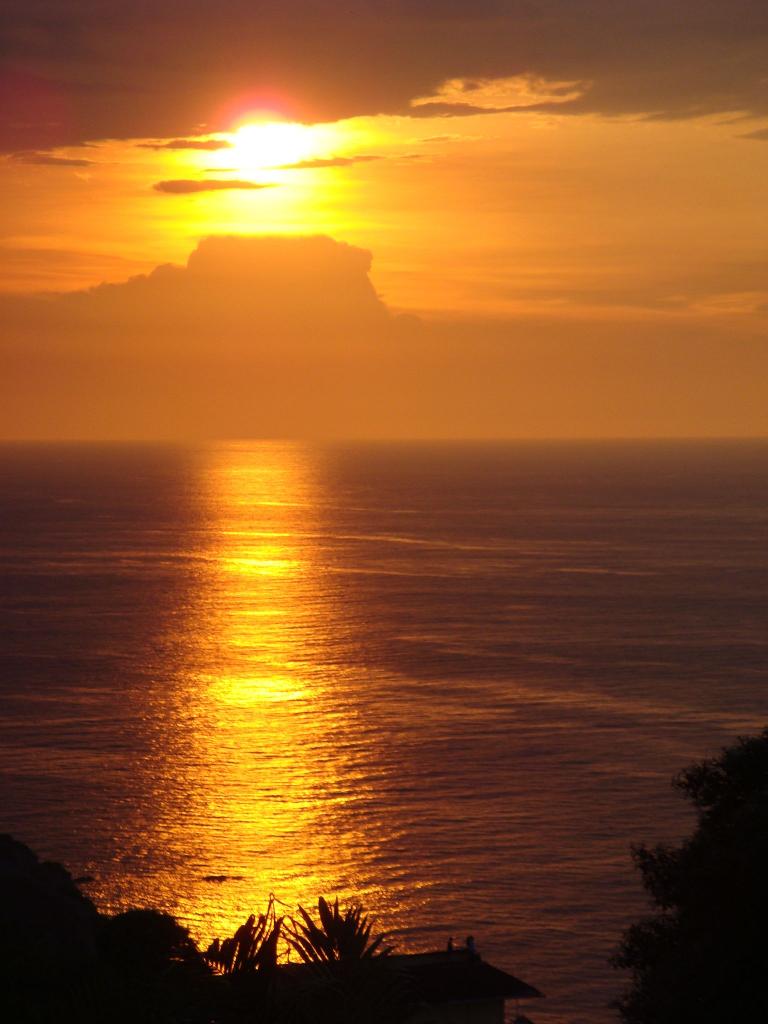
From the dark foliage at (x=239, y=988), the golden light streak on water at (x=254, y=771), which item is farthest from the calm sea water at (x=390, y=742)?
the dark foliage at (x=239, y=988)

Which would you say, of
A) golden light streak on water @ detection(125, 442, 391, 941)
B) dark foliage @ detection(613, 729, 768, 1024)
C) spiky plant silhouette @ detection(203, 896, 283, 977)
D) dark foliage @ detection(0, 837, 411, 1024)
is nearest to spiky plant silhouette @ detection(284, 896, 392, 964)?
dark foliage @ detection(0, 837, 411, 1024)

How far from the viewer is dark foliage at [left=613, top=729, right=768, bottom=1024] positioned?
18.5 metres

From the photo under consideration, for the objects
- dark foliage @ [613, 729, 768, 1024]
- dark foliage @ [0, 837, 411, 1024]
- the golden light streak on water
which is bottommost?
dark foliage @ [0, 837, 411, 1024]

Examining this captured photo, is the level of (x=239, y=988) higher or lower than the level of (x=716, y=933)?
lower

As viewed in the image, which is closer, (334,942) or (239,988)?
(239,988)

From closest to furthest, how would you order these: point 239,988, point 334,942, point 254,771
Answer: point 239,988, point 334,942, point 254,771

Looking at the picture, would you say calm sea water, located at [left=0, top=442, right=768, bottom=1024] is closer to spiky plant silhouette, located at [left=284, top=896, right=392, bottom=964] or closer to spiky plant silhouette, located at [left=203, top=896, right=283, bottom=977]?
spiky plant silhouette, located at [left=284, top=896, right=392, bottom=964]

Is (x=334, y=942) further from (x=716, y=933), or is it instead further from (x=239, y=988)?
(x=716, y=933)

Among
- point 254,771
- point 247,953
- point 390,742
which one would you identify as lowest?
point 247,953

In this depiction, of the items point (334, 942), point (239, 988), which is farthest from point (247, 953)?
point (334, 942)

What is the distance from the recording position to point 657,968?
65.6 ft

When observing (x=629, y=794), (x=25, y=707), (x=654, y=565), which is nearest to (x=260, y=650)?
(x=25, y=707)

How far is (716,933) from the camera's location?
62.2 ft

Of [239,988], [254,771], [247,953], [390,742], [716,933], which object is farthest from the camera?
[390,742]
